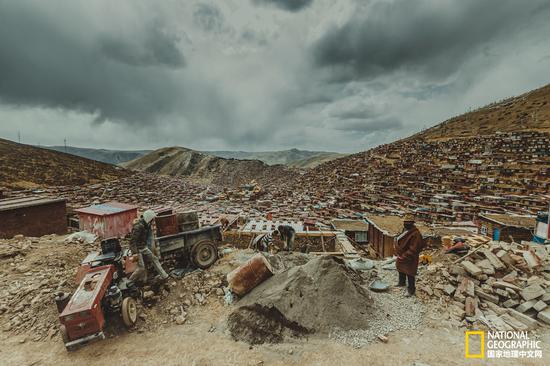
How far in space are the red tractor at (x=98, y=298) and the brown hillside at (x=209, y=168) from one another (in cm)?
5283

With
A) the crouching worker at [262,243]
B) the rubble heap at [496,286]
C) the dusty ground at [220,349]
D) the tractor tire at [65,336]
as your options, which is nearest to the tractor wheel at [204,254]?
the crouching worker at [262,243]

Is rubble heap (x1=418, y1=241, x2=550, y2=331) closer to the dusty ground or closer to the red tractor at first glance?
the dusty ground

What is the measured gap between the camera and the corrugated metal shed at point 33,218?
916 cm

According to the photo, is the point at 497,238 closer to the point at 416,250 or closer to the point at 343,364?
the point at 416,250

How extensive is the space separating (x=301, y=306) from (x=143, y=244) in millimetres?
3902

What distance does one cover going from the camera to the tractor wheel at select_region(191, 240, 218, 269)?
6.87 metres

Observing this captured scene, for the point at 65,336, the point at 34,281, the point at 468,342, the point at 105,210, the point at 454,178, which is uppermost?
the point at 454,178

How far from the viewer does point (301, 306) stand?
4914 mm

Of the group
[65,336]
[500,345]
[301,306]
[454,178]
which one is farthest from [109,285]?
[454,178]

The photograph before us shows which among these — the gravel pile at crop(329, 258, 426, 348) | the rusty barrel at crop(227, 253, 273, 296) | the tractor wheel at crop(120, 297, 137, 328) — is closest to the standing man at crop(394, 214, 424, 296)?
the gravel pile at crop(329, 258, 426, 348)

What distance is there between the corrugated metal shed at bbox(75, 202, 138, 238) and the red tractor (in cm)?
467

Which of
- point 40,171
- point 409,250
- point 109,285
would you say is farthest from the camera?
point 40,171

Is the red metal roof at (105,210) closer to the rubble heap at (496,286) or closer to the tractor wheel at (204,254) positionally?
the tractor wheel at (204,254)

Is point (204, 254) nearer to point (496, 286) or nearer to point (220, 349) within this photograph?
point (220, 349)
